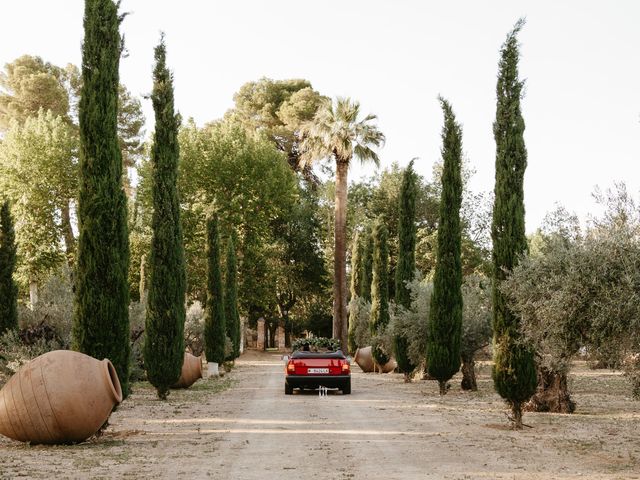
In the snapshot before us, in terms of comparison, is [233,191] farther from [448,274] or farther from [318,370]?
[448,274]

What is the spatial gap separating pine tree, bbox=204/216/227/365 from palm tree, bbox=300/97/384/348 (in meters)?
8.78

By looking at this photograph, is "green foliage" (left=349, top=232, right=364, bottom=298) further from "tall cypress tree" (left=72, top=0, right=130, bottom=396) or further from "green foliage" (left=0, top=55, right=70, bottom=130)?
"tall cypress tree" (left=72, top=0, right=130, bottom=396)

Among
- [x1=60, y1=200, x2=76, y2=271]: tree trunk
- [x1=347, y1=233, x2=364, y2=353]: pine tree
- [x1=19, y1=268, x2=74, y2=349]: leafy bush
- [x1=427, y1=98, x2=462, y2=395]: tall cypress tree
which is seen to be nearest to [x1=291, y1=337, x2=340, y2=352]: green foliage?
[x1=427, y1=98, x2=462, y2=395]: tall cypress tree

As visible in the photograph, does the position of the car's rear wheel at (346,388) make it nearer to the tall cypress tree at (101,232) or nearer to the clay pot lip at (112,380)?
the tall cypress tree at (101,232)

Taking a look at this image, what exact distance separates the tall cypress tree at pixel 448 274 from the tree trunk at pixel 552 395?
4.11m

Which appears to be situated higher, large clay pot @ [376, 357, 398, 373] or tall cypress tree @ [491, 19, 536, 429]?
tall cypress tree @ [491, 19, 536, 429]

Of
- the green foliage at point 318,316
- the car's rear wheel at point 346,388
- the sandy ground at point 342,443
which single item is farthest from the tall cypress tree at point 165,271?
the green foliage at point 318,316

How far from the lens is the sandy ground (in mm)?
8913

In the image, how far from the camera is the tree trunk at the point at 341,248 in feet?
123

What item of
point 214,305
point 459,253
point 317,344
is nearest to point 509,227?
point 459,253

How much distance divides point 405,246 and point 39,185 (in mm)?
23152

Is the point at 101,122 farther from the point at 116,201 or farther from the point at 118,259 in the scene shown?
the point at 118,259

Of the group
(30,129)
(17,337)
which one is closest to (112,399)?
(17,337)

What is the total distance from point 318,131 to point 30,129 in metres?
16.8
